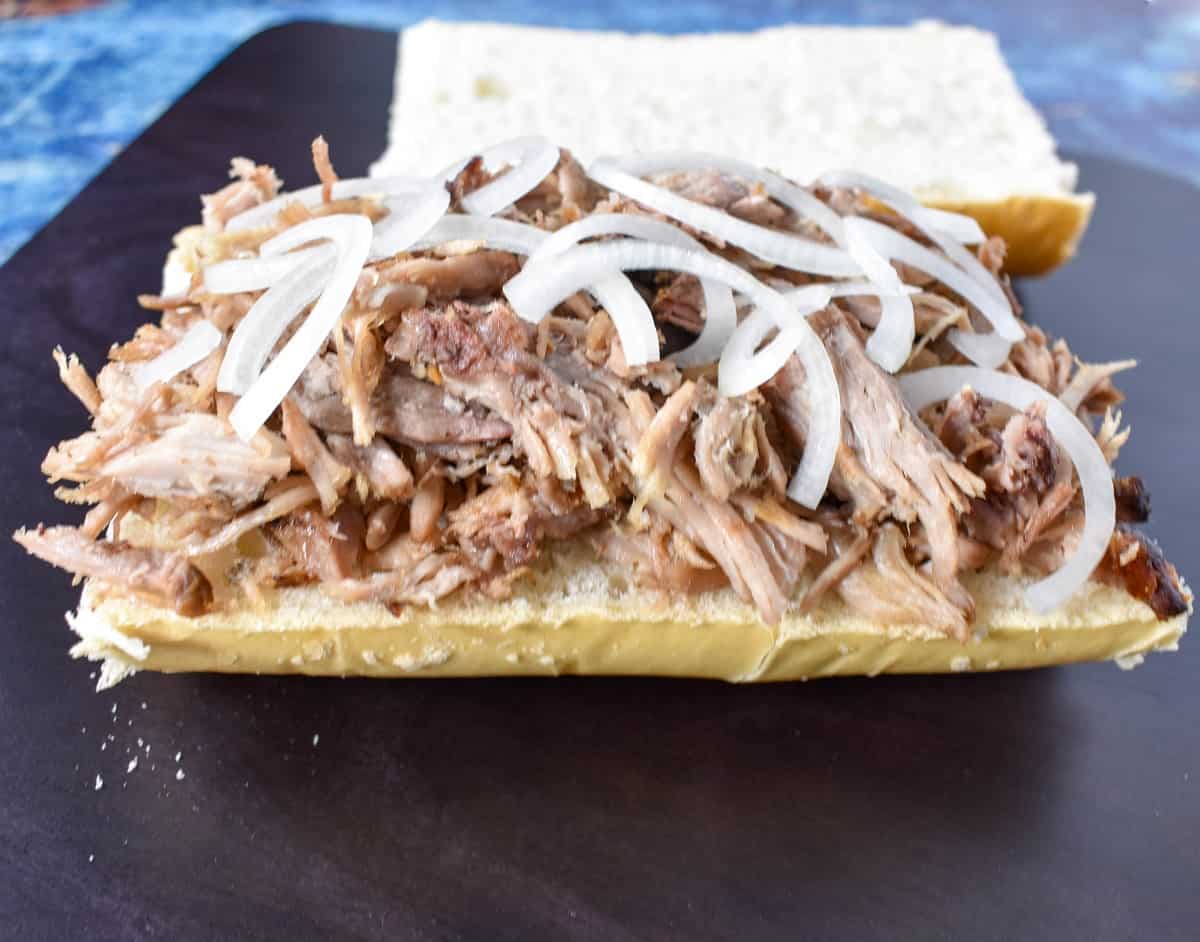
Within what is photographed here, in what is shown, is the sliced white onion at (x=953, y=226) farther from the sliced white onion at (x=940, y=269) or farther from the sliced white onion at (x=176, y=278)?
the sliced white onion at (x=176, y=278)

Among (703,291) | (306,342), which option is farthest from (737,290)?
(306,342)

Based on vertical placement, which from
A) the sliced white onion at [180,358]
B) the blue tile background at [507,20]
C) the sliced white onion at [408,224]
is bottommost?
the blue tile background at [507,20]

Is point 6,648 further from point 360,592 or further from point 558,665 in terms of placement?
point 558,665

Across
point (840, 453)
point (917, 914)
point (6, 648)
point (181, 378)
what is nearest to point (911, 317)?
point (840, 453)

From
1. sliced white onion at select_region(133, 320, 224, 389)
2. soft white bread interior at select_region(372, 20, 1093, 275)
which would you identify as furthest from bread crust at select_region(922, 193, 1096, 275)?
sliced white onion at select_region(133, 320, 224, 389)

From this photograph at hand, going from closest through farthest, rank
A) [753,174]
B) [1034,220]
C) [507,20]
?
[753,174] < [1034,220] < [507,20]

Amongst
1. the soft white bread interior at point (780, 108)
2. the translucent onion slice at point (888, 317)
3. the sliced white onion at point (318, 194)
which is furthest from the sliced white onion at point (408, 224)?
the soft white bread interior at point (780, 108)

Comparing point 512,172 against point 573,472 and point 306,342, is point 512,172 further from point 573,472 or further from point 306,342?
point 573,472
